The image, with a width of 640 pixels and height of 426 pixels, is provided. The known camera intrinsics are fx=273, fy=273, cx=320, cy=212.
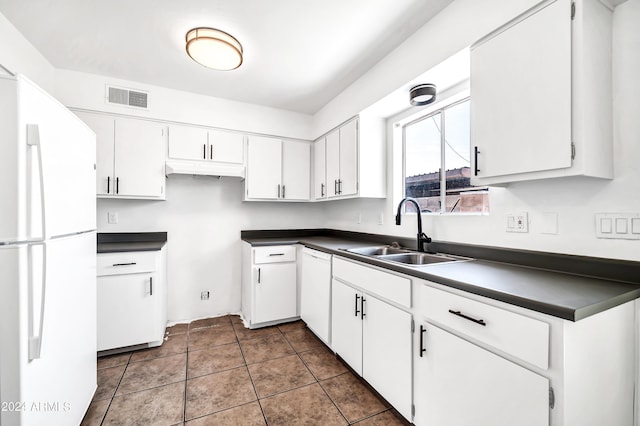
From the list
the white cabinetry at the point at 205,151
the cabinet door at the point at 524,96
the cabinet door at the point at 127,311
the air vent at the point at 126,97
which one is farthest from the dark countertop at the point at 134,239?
the cabinet door at the point at 524,96

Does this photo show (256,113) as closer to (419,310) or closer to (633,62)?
(419,310)

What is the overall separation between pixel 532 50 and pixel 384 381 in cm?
194

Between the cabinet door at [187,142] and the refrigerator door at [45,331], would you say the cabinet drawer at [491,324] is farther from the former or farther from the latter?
the cabinet door at [187,142]

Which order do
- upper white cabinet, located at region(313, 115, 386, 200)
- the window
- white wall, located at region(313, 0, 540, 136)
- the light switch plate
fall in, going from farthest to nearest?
upper white cabinet, located at region(313, 115, 386, 200)
the window
white wall, located at region(313, 0, 540, 136)
the light switch plate

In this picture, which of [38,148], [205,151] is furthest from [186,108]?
[38,148]

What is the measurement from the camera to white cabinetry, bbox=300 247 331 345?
2.39 m

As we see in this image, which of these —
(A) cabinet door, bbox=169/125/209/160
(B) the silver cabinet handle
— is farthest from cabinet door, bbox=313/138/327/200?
(B) the silver cabinet handle

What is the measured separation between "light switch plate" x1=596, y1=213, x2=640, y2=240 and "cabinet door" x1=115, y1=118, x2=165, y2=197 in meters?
3.27

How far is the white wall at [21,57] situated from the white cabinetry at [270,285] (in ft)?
7.29

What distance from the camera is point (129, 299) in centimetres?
236

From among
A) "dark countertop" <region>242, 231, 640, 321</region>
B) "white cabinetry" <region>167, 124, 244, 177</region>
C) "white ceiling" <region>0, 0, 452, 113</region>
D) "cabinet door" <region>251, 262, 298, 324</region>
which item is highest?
"white ceiling" <region>0, 0, 452, 113</region>

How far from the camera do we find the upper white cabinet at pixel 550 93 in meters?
1.14

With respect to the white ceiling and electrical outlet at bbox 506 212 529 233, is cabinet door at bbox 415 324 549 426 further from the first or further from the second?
the white ceiling

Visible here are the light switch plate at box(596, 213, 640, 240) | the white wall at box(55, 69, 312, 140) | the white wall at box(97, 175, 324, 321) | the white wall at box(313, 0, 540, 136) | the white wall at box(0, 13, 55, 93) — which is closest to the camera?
the light switch plate at box(596, 213, 640, 240)
